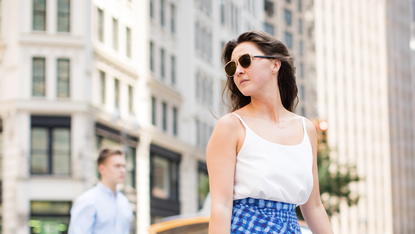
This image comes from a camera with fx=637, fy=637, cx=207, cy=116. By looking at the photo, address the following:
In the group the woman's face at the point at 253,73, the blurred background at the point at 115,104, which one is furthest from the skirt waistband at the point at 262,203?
the blurred background at the point at 115,104

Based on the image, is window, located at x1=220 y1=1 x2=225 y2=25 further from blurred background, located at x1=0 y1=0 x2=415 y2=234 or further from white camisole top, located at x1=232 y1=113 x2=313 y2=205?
white camisole top, located at x1=232 y1=113 x2=313 y2=205

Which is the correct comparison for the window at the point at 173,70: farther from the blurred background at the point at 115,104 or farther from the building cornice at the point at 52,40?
the building cornice at the point at 52,40

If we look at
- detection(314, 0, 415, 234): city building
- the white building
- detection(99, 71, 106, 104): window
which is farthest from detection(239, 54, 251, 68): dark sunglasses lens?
detection(314, 0, 415, 234): city building

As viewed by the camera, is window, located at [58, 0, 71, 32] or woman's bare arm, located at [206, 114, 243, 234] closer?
woman's bare arm, located at [206, 114, 243, 234]

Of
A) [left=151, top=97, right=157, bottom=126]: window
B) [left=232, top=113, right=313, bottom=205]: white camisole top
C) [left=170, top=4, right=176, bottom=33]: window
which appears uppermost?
[left=170, top=4, right=176, bottom=33]: window

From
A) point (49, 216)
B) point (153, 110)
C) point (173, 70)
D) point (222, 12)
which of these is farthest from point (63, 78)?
point (222, 12)

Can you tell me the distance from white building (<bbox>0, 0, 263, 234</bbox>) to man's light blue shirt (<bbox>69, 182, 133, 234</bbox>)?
16.8 m

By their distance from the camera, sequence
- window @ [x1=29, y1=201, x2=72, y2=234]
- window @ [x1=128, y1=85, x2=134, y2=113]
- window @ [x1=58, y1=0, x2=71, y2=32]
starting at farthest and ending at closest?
window @ [x1=128, y1=85, x2=134, y2=113], window @ [x1=58, y1=0, x2=71, y2=32], window @ [x1=29, y1=201, x2=72, y2=234]

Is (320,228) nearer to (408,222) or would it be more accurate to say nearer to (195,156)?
(195,156)

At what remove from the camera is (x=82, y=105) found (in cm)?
2939

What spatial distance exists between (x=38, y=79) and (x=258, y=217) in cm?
2818

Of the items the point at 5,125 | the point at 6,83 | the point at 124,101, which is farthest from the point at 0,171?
the point at 124,101

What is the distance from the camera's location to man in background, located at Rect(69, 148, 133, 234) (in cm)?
544

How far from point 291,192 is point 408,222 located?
10684cm
